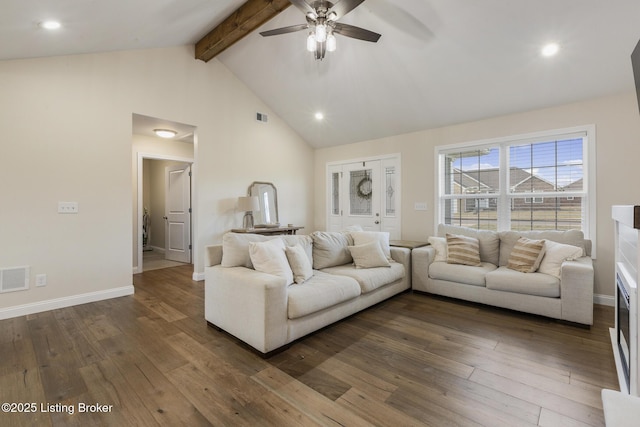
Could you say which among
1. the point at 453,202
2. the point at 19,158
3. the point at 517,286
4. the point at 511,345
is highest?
the point at 19,158

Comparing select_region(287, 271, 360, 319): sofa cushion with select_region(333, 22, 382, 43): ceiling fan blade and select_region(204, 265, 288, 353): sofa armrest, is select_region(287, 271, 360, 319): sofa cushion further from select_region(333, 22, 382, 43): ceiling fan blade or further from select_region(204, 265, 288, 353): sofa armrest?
select_region(333, 22, 382, 43): ceiling fan blade

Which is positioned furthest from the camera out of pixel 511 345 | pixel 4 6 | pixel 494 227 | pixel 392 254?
pixel 494 227

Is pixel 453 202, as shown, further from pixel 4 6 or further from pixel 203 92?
pixel 4 6

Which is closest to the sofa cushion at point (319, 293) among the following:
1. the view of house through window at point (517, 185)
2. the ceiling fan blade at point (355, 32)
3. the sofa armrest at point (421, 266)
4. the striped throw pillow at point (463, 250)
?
the sofa armrest at point (421, 266)

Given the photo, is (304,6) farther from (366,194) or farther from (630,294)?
(366,194)

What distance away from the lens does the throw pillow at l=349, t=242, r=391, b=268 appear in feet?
11.2

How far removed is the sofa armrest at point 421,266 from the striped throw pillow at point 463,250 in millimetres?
236

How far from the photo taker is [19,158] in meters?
3.04

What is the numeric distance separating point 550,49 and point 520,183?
1.68 metres

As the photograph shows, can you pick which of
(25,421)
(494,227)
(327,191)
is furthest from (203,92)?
(494,227)

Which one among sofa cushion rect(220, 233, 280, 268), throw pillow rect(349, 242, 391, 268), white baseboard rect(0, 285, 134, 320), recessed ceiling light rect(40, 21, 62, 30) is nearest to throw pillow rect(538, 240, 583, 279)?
throw pillow rect(349, 242, 391, 268)

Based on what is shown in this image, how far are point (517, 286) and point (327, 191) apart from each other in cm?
389

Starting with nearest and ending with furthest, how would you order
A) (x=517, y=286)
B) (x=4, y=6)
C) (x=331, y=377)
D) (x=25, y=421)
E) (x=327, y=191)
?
(x=25, y=421) → (x=331, y=377) → (x=4, y=6) → (x=517, y=286) → (x=327, y=191)

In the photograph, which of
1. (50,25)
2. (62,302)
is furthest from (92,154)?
(62,302)
